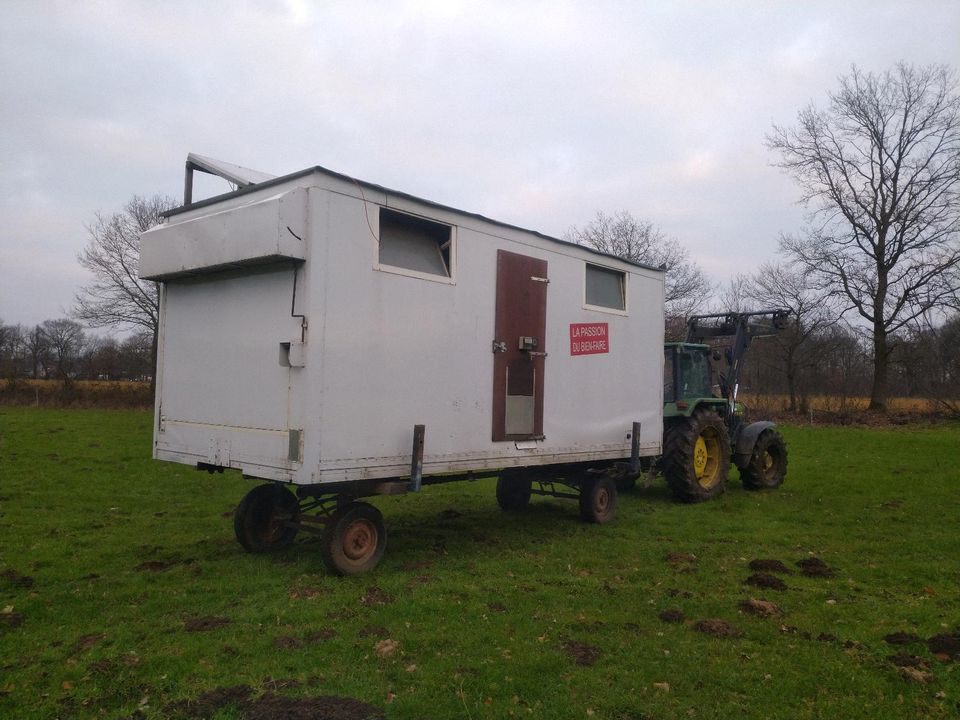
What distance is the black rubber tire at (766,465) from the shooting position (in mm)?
12039

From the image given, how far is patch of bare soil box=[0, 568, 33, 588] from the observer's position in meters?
5.88

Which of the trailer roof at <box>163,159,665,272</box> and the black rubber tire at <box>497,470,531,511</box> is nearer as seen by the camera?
the trailer roof at <box>163,159,665,272</box>

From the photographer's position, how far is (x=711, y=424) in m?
11.0

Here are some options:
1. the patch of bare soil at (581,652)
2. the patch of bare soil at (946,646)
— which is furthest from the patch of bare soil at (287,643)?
the patch of bare soil at (946,646)

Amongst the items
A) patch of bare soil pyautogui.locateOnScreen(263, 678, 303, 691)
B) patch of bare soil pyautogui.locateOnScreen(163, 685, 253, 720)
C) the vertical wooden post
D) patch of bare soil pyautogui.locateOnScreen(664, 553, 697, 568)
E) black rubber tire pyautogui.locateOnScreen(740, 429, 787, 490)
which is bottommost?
patch of bare soil pyautogui.locateOnScreen(163, 685, 253, 720)

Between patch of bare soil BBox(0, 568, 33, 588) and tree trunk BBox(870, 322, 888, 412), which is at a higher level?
tree trunk BBox(870, 322, 888, 412)

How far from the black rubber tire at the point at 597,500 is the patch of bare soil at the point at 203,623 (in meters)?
5.11

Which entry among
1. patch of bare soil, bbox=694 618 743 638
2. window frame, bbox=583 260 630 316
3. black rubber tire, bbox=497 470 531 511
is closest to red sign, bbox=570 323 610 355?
window frame, bbox=583 260 630 316

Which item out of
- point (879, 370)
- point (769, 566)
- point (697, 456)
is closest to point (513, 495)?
point (697, 456)

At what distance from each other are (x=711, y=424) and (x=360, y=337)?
7.09 m

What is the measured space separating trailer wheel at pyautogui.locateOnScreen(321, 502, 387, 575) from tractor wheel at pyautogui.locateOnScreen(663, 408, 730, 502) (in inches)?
221

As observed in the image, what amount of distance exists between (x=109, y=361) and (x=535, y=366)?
3453cm

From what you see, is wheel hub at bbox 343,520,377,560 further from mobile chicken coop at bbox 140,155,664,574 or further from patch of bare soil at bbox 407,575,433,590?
patch of bare soil at bbox 407,575,433,590

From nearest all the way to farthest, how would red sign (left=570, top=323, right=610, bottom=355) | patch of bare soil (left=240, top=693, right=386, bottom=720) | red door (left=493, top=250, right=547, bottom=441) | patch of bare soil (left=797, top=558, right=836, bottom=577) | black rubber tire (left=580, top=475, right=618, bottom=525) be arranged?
patch of bare soil (left=240, top=693, right=386, bottom=720)
patch of bare soil (left=797, top=558, right=836, bottom=577)
red door (left=493, top=250, right=547, bottom=441)
red sign (left=570, top=323, right=610, bottom=355)
black rubber tire (left=580, top=475, right=618, bottom=525)
